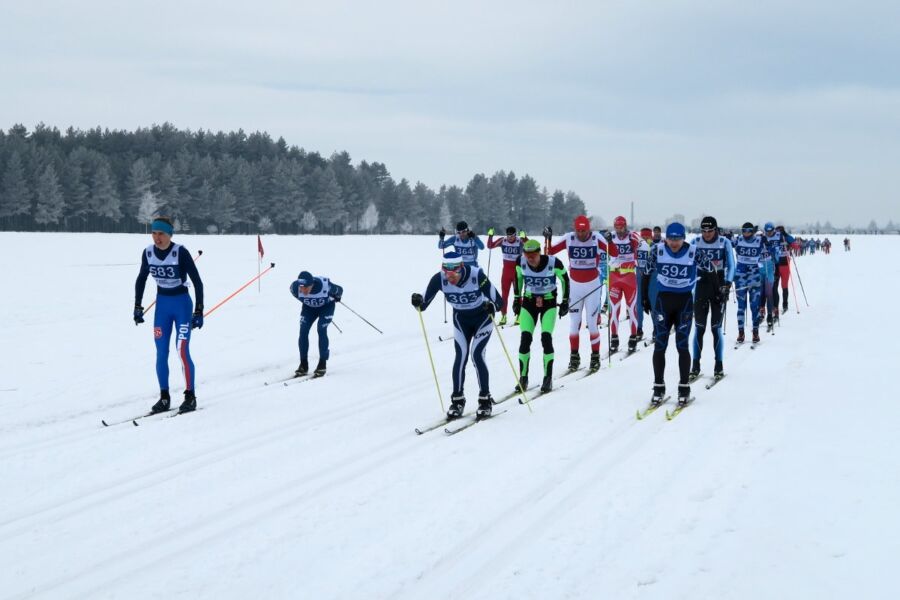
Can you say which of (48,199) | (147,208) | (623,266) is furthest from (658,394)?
(147,208)

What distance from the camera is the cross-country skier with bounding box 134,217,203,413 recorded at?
820 cm

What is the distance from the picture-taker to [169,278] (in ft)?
27.1

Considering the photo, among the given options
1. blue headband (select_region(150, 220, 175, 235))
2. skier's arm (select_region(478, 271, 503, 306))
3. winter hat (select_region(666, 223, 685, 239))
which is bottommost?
skier's arm (select_region(478, 271, 503, 306))

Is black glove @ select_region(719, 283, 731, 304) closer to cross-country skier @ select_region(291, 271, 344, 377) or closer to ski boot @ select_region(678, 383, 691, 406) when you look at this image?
ski boot @ select_region(678, 383, 691, 406)

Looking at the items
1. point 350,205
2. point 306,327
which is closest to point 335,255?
point 306,327

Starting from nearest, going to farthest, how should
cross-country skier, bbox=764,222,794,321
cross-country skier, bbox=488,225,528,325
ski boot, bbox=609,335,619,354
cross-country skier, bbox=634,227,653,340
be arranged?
ski boot, bbox=609,335,619,354 < cross-country skier, bbox=634,227,653,340 < cross-country skier, bbox=488,225,528,325 < cross-country skier, bbox=764,222,794,321

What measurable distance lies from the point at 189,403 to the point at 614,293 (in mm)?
7829

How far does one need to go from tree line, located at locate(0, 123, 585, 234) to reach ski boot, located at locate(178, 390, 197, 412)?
80.4 m

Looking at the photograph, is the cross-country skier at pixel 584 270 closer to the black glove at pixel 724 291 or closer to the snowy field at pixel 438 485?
the snowy field at pixel 438 485

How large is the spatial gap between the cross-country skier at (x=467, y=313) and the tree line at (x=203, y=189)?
270 ft

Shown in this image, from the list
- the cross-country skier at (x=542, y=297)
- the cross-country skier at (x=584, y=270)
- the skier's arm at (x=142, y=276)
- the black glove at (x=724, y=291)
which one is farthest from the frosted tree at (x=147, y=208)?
the black glove at (x=724, y=291)

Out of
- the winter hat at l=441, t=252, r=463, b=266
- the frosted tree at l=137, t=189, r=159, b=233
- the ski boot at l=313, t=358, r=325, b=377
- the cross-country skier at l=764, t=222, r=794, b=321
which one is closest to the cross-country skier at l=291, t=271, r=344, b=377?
the ski boot at l=313, t=358, r=325, b=377

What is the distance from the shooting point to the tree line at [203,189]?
79.4 m

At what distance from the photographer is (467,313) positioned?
792 cm
